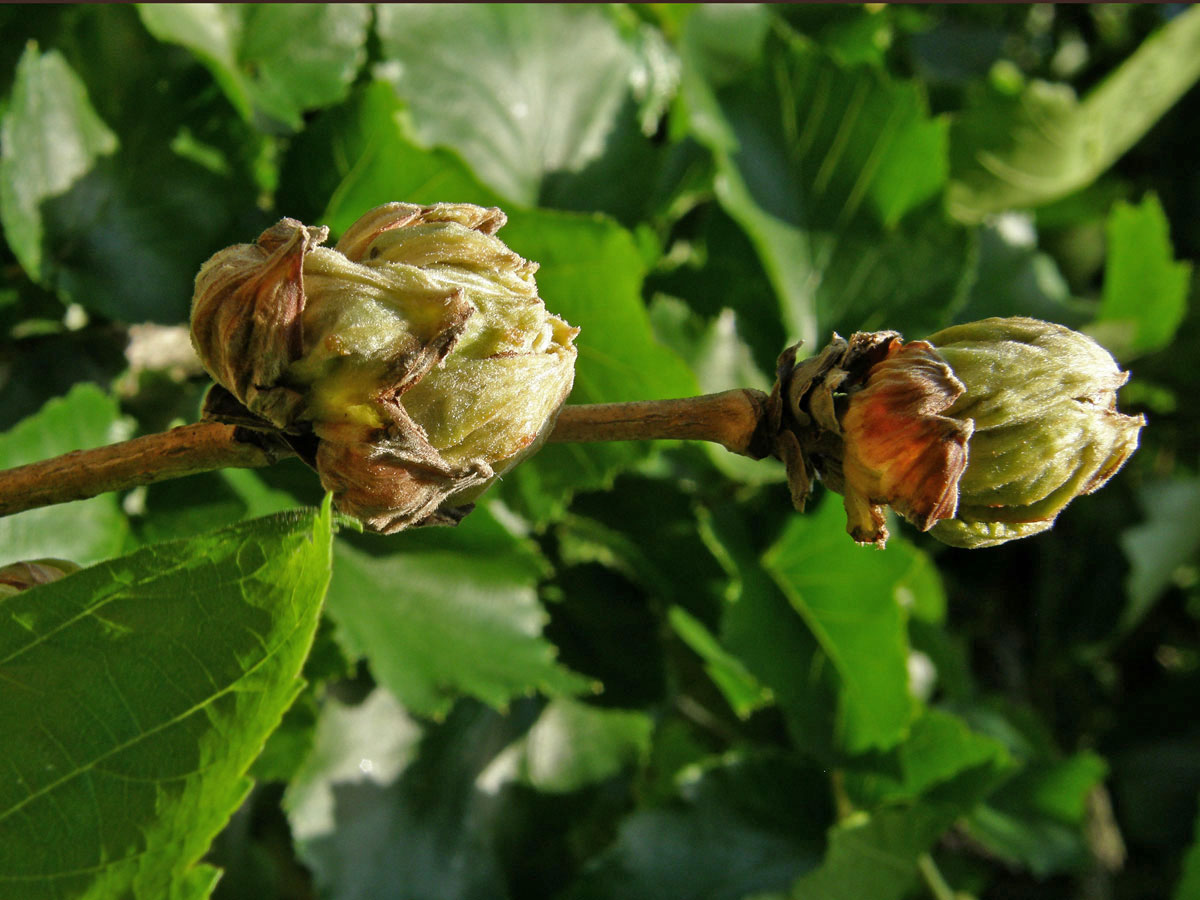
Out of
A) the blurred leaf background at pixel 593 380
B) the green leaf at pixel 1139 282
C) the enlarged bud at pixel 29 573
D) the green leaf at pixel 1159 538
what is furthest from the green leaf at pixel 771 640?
the green leaf at pixel 1159 538

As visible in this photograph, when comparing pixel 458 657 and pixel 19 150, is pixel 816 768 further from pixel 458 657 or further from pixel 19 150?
pixel 19 150

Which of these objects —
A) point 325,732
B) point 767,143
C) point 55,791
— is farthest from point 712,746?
point 55,791

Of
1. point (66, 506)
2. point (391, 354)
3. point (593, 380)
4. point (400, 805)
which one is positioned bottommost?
point (400, 805)

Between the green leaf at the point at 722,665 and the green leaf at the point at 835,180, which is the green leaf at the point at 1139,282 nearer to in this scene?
the green leaf at the point at 835,180

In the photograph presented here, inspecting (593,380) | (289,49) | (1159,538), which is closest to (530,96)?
(289,49)

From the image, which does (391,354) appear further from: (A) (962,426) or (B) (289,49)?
(B) (289,49)

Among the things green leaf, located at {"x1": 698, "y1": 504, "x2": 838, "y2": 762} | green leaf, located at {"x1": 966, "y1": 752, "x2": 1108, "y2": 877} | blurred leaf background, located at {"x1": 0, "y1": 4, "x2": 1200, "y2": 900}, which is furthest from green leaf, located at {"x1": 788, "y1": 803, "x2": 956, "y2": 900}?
green leaf, located at {"x1": 966, "y1": 752, "x2": 1108, "y2": 877}
